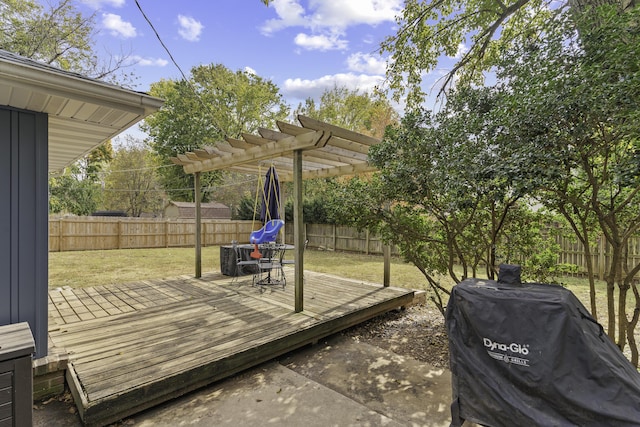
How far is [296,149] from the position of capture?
396 centimetres

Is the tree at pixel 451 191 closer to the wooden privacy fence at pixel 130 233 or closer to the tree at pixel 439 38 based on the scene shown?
the tree at pixel 439 38

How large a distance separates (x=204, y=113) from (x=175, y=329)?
1798 cm

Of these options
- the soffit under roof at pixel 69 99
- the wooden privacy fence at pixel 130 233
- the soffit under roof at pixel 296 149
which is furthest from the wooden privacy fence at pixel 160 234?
the soffit under roof at pixel 69 99

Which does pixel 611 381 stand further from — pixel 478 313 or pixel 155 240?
pixel 155 240

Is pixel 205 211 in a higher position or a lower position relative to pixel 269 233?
higher

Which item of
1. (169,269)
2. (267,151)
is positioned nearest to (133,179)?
(169,269)

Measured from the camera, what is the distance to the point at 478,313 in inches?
77.8

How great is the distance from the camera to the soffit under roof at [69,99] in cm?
214

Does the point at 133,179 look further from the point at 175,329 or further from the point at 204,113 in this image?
the point at 175,329

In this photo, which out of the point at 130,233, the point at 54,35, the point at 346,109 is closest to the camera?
the point at 54,35

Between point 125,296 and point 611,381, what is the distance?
556 cm

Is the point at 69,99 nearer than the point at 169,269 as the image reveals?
Yes

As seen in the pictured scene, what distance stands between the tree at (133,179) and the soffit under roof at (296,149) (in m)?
19.1

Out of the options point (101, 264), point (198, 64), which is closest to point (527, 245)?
point (101, 264)
